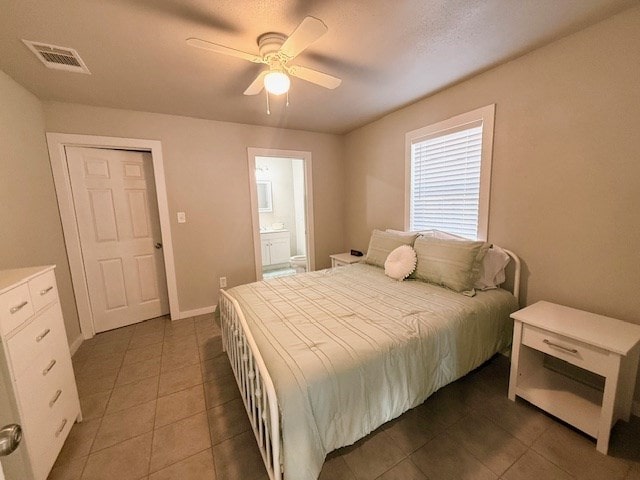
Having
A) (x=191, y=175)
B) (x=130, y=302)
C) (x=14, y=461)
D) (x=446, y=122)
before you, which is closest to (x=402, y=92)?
(x=446, y=122)

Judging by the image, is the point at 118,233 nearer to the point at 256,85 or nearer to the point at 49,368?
the point at 49,368

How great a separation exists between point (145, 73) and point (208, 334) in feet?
8.06

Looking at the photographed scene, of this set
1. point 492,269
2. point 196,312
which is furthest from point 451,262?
point 196,312

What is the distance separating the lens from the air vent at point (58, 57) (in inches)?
66.4

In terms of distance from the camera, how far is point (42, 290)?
1.48 meters

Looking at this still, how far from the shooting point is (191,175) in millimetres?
3148

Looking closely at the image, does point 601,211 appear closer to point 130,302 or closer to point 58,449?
point 58,449

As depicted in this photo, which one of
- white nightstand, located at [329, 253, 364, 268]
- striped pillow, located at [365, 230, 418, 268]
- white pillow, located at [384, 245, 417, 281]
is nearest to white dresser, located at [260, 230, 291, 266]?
white nightstand, located at [329, 253, 364, 268]

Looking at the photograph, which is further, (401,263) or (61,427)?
(401,263)

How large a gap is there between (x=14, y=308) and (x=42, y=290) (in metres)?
0.27

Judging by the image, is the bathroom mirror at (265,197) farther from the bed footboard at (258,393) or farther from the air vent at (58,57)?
the bed footboard at (258,393)

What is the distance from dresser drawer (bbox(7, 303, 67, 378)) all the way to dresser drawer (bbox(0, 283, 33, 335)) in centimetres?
5

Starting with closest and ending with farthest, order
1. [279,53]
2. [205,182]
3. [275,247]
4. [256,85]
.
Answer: [279,53]
[256,85]
[205,182]
[275,247]

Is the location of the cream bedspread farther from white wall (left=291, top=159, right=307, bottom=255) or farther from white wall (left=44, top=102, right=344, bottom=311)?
white wall (left=291, top=159, right=307, bottom=255)
